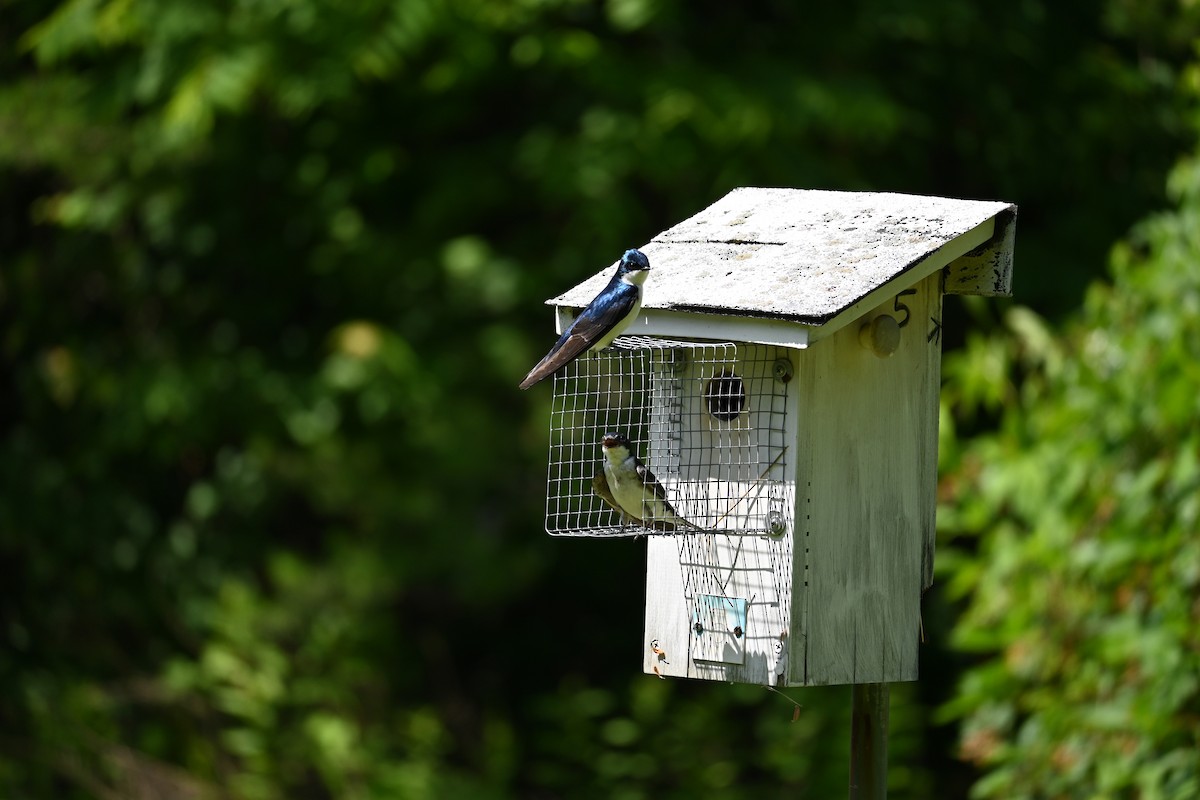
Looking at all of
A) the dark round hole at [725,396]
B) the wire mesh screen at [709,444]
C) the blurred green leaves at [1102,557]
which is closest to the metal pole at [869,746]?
the wire mesh screen at [709,444]

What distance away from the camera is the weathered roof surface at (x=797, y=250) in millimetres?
2967

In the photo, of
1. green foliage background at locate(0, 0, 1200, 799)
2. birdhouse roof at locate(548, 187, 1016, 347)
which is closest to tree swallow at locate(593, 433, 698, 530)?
birdhouse roof at locate(548, 187, 1016, 347)

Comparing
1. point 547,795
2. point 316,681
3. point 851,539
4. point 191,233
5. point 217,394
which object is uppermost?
point 191,233

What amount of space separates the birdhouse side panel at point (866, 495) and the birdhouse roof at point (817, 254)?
0.18 m

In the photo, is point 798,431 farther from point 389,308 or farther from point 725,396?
point 389,308

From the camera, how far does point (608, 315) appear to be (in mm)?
3104

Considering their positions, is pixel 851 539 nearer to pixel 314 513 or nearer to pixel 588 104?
pixel 588 104

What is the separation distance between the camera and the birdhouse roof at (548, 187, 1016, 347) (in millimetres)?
2969

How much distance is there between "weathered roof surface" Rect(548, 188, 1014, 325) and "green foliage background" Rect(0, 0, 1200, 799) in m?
3.24

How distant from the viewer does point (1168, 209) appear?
7301 millimetres

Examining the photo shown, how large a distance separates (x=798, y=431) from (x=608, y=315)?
0.46 m

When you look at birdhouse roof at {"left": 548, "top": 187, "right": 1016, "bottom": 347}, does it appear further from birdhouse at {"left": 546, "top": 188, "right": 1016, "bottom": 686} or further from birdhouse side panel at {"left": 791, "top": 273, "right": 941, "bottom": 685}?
birdhouse side panel at {"left": 791, "top": 273, "right": 941, "bottom": 685}

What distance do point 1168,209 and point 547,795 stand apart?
473cm

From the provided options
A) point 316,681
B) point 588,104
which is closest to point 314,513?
point 316,681
